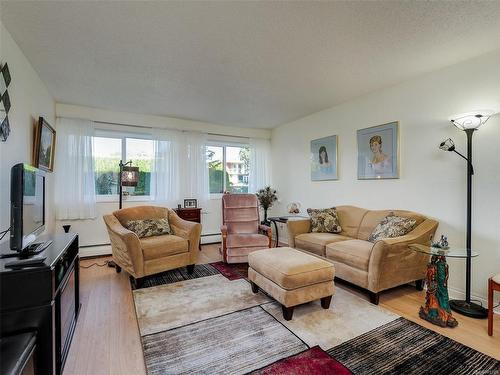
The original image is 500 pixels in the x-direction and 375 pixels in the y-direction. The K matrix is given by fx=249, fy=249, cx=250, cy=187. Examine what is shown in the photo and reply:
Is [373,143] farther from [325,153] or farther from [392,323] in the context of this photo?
[392,323]

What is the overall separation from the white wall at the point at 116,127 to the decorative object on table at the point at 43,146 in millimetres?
860

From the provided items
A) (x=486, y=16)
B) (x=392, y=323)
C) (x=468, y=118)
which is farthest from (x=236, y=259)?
(x=486, y=16)

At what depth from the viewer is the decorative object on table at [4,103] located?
1.92 meters

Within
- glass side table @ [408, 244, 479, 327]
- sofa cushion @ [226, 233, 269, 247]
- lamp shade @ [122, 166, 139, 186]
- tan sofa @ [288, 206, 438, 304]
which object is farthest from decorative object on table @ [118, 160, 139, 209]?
glass side table @ [408, 244, 479, 327]

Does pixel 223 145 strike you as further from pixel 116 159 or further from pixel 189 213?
pixel 116 159

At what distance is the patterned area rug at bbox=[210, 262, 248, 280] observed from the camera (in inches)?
127

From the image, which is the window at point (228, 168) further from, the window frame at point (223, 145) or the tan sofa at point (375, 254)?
the tan sofa at point (375, 254)

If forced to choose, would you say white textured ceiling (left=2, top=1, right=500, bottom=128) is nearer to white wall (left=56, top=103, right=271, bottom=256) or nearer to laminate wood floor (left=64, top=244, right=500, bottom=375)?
white wall (left=56, top=103, right=271, bottom=256)

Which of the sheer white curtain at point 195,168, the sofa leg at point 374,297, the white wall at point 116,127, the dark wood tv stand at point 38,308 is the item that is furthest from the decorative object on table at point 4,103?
the sofa leg at point 374,297

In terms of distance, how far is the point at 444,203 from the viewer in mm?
2740

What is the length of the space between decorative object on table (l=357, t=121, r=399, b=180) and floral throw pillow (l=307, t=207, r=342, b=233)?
2.25 feet

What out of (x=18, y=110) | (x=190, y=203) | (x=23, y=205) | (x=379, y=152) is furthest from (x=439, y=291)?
(x=18, y=110)

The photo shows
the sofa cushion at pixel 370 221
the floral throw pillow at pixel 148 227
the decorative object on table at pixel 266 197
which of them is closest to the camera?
the sofa cushion at pixel 370 221

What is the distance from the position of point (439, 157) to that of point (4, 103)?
4161 mm
